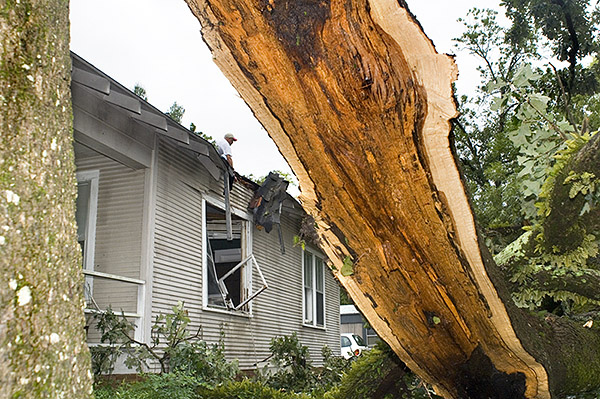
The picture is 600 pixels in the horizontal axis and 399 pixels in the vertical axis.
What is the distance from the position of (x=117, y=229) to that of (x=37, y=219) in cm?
680

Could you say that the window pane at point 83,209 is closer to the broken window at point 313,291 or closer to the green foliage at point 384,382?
the green foliage at point 384,382

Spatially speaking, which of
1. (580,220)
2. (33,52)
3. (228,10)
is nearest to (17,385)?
(33,52)

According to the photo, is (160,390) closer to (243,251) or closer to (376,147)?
(376,147)

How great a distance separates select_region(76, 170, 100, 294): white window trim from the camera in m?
8.09

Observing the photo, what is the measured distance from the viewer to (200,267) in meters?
9.56

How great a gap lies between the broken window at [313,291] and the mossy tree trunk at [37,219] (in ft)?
42.4

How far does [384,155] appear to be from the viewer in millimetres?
1939

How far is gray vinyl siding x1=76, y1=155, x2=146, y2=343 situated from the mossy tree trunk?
6.20m

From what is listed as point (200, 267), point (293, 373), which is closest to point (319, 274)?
point (293, 373)

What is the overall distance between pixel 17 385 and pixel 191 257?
7868mm

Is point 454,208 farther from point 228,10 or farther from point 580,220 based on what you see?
point 580,220

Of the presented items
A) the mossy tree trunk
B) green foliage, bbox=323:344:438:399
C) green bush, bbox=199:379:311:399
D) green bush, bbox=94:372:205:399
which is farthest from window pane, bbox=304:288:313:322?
the mossy tree trunk

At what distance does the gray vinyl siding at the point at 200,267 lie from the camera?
852cm

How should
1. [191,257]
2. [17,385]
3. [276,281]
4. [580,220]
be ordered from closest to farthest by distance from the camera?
[17,385], [580,220], [191,257], [276,281]
